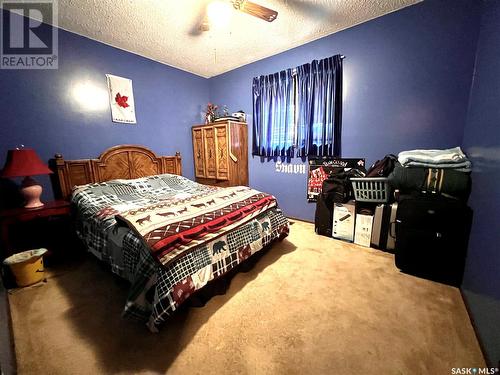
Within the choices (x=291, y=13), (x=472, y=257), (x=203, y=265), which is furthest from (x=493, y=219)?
(x=291, y=13)

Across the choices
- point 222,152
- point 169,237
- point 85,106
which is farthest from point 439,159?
point 85,106

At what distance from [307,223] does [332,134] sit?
1.37m

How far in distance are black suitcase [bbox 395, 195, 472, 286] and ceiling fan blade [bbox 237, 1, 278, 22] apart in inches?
78.6

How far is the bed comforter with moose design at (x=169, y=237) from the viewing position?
4.13 feet

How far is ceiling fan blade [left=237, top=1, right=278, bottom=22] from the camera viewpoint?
1680 mm

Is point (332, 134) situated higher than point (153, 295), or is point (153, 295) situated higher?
point (332, 134)

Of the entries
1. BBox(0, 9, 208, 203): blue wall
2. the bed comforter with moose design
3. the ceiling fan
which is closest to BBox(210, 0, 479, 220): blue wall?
the ceiling fan

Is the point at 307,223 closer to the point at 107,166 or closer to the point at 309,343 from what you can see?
the point at 309,343

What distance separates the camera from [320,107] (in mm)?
2848

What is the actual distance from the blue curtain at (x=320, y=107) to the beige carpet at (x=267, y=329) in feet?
5.58

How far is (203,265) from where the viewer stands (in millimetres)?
1469

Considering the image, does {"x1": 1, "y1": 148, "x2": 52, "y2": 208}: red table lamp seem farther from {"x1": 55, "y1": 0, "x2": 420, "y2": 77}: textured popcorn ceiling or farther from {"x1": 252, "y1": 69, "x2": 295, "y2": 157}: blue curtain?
{"x1": 252, "y1": 69, "x2": 295, "y2": 157}: blue curtain

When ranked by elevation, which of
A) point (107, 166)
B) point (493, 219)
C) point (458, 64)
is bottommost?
point (493, 219)

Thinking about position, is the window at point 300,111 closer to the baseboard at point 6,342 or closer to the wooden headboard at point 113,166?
the wooden headboard at point 113,166
